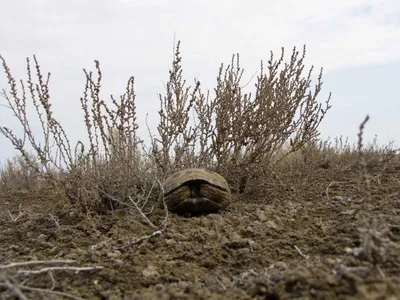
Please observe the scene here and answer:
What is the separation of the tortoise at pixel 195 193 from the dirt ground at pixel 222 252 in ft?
0.48

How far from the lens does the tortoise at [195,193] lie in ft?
13.3

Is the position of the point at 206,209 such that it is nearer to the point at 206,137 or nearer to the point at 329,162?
the point at 206,137

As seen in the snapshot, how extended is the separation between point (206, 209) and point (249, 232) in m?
0.89

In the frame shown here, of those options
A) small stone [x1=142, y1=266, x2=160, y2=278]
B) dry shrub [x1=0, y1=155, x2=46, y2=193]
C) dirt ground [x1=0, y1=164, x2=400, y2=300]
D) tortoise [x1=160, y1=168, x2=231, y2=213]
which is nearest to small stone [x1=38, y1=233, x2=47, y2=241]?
dirt ground [x1=0, y1=164, x2=400, y2=300]

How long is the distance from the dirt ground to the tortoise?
15 centimetres

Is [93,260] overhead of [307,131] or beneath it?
beneath

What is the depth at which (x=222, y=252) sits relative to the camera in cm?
292

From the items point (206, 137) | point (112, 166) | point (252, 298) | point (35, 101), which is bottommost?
point (252, 298)

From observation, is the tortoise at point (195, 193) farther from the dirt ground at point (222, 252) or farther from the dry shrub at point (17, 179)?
the dry shrub at point (17, 179)

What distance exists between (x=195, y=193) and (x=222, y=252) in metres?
1.21

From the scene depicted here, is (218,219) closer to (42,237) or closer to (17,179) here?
(42,237)

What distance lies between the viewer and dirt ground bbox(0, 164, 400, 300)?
6.57ft

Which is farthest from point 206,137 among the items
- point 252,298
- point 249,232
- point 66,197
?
point 252,298

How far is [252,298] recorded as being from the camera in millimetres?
1983
